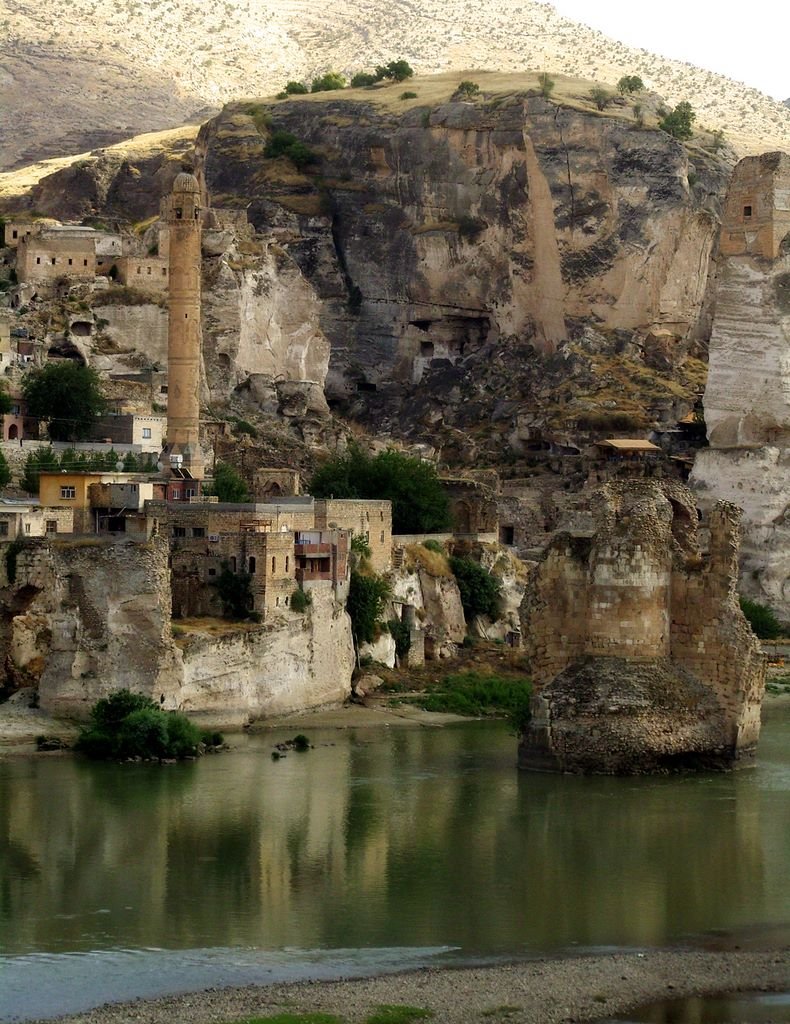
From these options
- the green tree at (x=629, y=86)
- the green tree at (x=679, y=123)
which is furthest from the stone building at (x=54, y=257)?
the green tree at (x=629, y=86)

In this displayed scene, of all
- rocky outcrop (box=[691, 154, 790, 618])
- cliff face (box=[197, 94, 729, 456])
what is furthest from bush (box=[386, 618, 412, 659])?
cliff face (box=[197, 94, 729, 456])

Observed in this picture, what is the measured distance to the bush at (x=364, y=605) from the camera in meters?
62.3

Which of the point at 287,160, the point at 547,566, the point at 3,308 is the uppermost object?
the point at 287,160

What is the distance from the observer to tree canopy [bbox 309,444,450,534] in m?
71.2

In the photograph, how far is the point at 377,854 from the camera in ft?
138

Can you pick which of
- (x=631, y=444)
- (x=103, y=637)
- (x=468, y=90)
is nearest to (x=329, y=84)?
(x=468, y=90)

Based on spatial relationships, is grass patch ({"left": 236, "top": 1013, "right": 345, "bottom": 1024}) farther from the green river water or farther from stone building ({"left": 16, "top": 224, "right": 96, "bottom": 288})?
stone building ({"left": 16, "top": 224, "right": 96, "bottom": 288})

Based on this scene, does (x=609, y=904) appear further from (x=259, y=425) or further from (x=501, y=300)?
(x=501, y=300)

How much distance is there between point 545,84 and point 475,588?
1478 inches

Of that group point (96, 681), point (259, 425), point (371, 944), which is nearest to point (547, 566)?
point (96, 681)

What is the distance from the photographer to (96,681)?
52031mm

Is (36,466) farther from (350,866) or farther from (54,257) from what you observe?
(350,866)

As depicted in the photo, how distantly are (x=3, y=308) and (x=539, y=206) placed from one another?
24.3 meters

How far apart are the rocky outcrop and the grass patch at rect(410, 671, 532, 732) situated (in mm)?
20556
